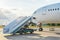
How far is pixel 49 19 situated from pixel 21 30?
15.5ft

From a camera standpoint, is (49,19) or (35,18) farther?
(35,18)

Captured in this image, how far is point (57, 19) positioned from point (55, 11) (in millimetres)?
1444

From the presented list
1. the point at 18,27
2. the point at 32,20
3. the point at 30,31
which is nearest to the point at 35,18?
the point at 32,20

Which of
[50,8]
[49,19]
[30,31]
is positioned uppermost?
[50,8]

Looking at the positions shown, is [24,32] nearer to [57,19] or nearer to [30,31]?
[30,31]

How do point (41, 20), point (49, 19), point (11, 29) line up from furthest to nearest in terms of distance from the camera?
1. point (41, 20)
2. point (49, 19)
3. point (11, 29)

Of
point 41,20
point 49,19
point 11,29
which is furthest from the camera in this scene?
point 41,20

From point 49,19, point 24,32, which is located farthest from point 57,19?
point 24,32

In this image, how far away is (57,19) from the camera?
89.9ft

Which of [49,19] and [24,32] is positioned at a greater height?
[49,19]

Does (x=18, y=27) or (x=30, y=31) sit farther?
(x=30, y=31)

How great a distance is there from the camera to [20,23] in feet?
92.4

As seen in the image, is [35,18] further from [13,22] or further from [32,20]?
[13,22]

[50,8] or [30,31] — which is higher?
[50,8]
